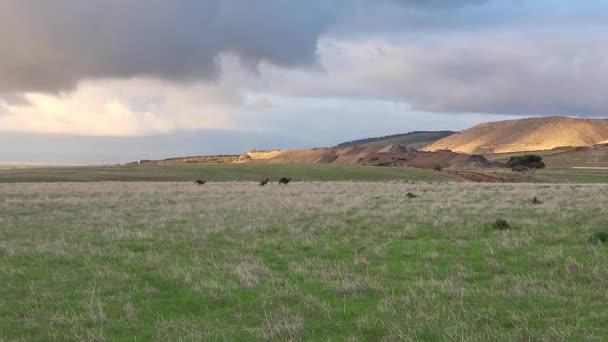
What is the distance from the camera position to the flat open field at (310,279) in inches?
330

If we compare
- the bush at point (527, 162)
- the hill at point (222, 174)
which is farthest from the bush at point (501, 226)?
the bush at point (527, 162)

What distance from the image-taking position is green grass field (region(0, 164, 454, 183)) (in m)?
78.4

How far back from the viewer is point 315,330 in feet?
27.3

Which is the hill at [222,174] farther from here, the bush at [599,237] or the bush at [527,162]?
the bush at [599,237]

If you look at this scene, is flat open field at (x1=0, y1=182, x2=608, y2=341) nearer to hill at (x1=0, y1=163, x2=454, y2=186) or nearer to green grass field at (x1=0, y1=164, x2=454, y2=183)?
hill at (x1=0, y1=163, x2=454, y2=186)

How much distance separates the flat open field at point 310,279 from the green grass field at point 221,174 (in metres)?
58.6

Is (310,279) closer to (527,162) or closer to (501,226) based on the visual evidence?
(501,226)

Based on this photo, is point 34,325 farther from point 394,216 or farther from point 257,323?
point 394,216

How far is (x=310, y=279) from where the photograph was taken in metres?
11.6

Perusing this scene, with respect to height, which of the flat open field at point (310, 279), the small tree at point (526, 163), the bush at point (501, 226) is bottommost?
the flat open field at point (310, 279)

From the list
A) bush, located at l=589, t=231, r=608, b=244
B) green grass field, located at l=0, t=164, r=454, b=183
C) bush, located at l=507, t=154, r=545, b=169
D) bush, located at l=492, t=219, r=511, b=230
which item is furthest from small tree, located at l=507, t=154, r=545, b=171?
bush, located at l=589, t=231, r=608, b=244

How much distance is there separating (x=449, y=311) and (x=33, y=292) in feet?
23.5

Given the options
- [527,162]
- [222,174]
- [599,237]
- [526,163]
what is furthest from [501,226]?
[527,162]

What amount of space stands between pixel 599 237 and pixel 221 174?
3051 inches
